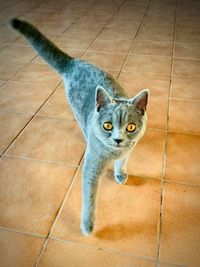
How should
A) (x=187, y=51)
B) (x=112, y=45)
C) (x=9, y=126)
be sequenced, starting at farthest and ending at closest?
(x=112, y=45)
(x=187, y=51)
(x=9, y=126)

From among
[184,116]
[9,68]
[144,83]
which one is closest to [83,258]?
[184,116]

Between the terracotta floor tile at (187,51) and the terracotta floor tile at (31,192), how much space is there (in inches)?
66.8

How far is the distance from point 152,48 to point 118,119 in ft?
6.20

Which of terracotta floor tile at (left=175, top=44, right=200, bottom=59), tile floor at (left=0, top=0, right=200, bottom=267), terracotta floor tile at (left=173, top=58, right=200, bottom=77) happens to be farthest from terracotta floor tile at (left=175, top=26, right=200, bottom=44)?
terracotta floor tile at (left=173, top=58, right=200, bottom=77)

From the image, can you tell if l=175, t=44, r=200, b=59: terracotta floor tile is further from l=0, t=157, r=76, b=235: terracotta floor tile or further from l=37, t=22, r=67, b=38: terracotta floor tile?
l=0, t=157, r=76, b=235: terracotta floor tile

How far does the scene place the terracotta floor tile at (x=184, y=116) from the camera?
1.70 meters

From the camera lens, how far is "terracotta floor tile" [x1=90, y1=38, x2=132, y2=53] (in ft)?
8.66

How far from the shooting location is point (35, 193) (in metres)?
1.31

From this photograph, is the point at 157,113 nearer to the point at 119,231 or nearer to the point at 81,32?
the point at 119,231

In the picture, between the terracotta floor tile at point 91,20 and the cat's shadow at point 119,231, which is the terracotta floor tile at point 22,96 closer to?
the cat's shadow at point 119,231

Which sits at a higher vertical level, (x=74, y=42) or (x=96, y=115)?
(x=96, y=115)

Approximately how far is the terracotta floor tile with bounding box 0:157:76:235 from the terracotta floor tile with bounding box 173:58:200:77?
53.8 inches

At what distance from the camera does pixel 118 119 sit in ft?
3.31

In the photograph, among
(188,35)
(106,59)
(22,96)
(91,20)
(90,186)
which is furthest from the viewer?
(91,20)
